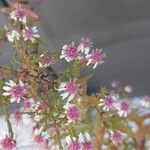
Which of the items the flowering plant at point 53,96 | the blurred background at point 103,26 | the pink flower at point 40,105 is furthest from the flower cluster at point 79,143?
the blurred background at point 103,26

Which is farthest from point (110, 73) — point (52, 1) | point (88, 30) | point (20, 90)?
point (20, 90)

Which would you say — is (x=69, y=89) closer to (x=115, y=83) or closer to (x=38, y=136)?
(x=38, y=136)

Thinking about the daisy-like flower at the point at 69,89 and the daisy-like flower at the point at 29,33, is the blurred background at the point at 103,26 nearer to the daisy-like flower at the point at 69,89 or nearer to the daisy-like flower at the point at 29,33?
the daisy-like flower at the point at 29,33

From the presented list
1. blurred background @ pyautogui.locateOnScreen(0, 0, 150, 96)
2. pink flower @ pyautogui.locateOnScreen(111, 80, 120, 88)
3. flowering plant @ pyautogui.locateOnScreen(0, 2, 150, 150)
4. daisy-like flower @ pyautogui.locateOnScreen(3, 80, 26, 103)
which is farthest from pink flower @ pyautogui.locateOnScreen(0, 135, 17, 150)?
pink flower @ pyautogui.locateOnScreen(111, 80, 120, 88)

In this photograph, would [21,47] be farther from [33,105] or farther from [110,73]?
[110,73]

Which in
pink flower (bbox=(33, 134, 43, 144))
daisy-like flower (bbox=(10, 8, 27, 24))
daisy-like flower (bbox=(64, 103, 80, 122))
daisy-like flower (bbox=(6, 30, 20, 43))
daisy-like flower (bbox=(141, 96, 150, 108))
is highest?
daisy-like flower (bbox=(10, 8, 27, 24))

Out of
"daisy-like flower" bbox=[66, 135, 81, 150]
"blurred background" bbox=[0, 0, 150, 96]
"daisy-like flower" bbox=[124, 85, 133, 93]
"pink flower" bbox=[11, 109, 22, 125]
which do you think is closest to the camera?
Answer: "daisy-like flower" bbox=[66, 135, 81, 150]

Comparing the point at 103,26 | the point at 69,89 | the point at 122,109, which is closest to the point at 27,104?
the point at 69,89

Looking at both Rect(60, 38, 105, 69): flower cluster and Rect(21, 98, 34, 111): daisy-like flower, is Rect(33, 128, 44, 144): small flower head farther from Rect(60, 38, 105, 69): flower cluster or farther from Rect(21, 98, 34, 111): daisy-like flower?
Rect(60, 38, 105, 69): flower cluster
